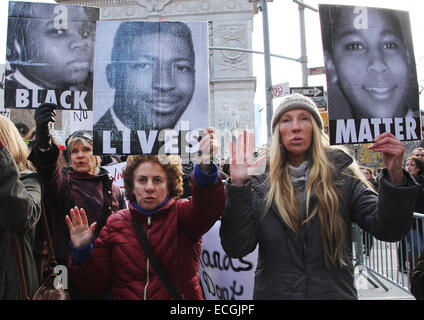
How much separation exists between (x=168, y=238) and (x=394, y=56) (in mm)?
1795

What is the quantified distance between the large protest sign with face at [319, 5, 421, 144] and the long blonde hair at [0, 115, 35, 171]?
69.4 inches

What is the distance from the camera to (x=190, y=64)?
7.18 feet

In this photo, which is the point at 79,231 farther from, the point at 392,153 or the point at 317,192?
the point at 392,153

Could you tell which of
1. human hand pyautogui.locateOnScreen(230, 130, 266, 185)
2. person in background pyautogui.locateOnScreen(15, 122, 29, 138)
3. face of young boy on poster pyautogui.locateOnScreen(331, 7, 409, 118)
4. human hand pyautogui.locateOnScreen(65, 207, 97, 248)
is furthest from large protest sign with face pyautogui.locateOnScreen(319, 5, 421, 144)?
person in background pyautogui.locateOnScreen(15, 122, 29, 138)

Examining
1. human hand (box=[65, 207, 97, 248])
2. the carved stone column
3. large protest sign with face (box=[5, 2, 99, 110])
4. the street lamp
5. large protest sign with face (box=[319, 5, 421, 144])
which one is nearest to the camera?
human hand (box=[65, 207, 97, 248])

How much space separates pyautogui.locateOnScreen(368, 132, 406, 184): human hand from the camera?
154cm

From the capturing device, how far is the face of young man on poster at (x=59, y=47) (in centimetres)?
230

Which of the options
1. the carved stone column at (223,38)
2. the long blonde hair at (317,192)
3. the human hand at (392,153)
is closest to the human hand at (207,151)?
the long blonde hair at (317,192)

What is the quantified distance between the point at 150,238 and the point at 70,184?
32.9 inches

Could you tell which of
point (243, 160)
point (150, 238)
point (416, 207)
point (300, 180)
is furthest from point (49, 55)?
point (416, 207)

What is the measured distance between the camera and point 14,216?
1.56 meters

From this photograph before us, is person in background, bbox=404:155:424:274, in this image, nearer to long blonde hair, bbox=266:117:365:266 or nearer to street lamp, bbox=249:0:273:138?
long blonde hair, bbox=266:117:365:266
